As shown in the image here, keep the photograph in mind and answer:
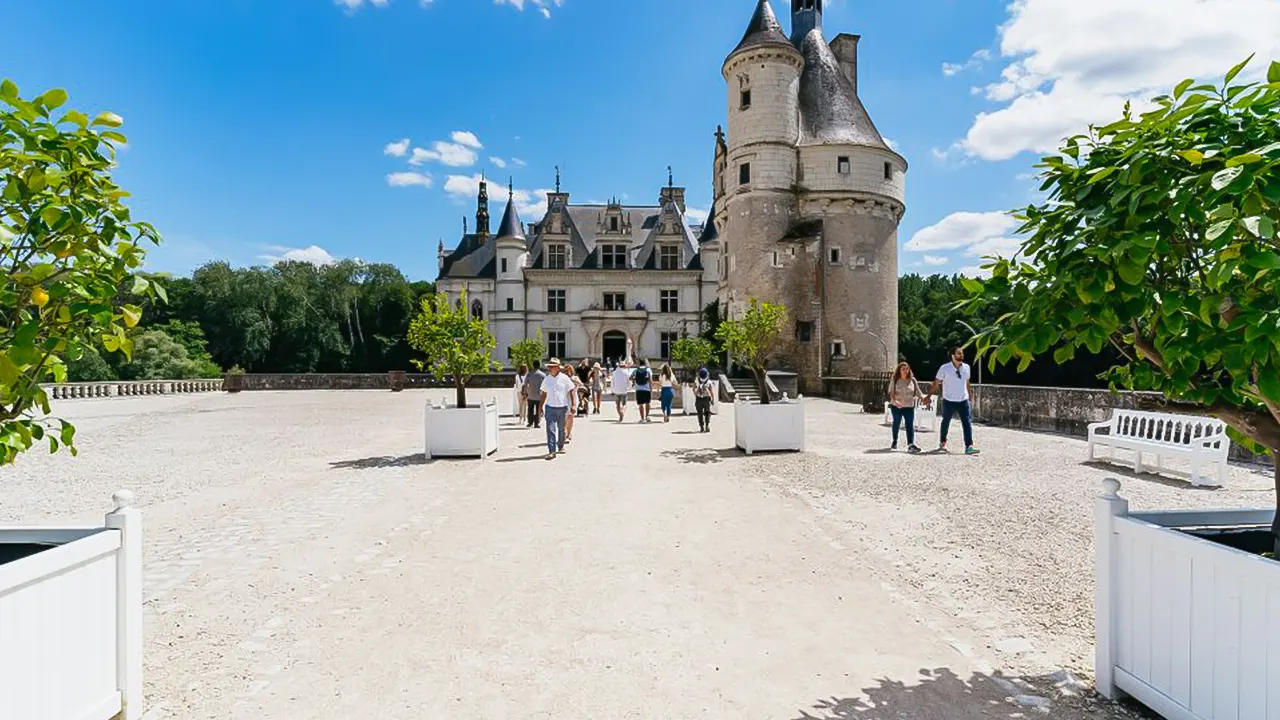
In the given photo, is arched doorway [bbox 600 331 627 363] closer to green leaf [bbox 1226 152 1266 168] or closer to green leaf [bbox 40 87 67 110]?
green leaf [bbox 40 87 67 110]

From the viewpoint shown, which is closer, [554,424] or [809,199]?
[554,424]

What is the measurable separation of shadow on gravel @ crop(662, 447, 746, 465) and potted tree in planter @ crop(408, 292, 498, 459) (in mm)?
3056

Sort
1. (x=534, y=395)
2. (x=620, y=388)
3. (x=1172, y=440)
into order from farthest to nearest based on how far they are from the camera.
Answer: (x=620, y=388) < (x=534, y=395) < (x=1172, y=440)

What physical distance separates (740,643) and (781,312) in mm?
12615

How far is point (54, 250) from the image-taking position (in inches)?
93.9

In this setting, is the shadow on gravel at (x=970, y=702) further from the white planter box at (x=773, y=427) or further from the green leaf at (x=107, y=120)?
the white planter box at (x=773, y=427)

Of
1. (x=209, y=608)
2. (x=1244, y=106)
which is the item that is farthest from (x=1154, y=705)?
(x=209, y=608)

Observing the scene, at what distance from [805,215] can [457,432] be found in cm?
2598

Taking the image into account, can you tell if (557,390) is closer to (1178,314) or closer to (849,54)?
(1178,314)

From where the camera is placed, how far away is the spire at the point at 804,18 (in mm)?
36844

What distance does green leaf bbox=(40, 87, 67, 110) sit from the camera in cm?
226

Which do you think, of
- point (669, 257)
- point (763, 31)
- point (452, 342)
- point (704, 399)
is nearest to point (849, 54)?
point (763, 31)

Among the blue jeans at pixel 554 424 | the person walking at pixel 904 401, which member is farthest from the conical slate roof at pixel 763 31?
the blue jeans at pixel 554 424

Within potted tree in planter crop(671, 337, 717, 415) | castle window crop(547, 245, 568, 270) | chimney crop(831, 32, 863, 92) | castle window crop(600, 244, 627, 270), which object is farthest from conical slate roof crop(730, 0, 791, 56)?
castle window crop(547, 245, 568, 270)
